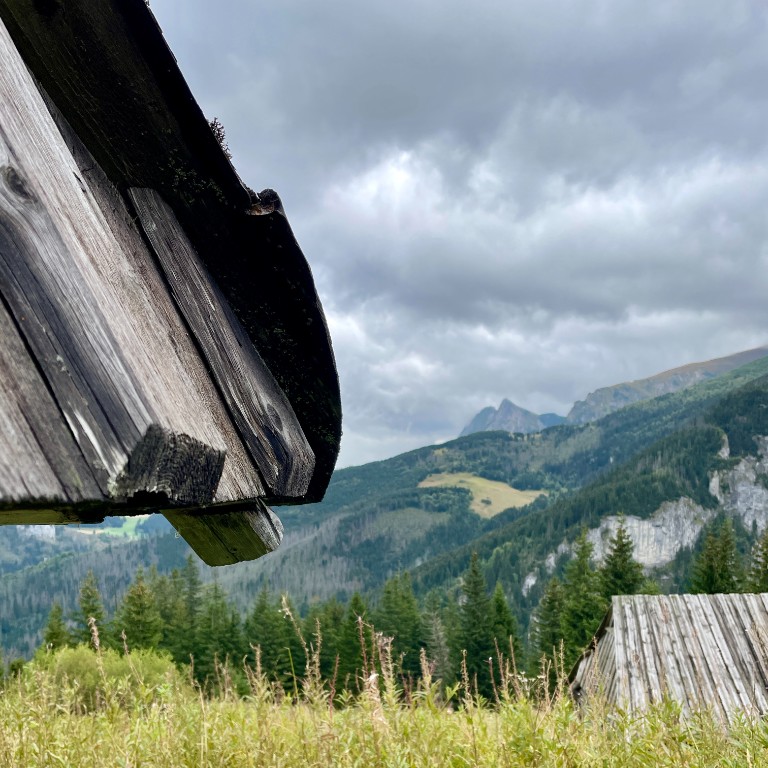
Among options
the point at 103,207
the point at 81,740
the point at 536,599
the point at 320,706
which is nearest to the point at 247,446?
the point at 103,207

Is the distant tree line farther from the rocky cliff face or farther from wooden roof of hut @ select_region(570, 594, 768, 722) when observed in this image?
the rocky cliff face

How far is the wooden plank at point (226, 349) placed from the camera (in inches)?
57.9

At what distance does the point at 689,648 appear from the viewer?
14523mm

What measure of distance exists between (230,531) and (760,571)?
45.5 meters

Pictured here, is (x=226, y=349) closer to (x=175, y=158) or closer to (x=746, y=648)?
(x=175, y=158)

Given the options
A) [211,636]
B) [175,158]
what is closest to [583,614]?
[211,636]

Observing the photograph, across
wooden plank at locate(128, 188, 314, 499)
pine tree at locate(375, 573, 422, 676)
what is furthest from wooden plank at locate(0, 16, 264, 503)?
pine tree at locate(375, 573, 422, 676)

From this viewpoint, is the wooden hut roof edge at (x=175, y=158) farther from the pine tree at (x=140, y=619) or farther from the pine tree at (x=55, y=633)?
the pine tree at (x=55, y=633)

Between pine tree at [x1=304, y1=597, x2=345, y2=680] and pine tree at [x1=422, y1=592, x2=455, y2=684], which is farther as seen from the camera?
pine tree at [x1=422, y1=592, x2=455, y2=684]

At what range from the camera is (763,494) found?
6476 inches

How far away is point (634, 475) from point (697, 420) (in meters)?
43.6

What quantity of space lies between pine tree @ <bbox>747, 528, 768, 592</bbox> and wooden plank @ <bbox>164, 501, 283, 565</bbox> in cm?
4301

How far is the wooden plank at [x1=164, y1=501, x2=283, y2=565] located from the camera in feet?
5.45

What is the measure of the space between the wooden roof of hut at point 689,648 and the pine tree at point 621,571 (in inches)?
926
